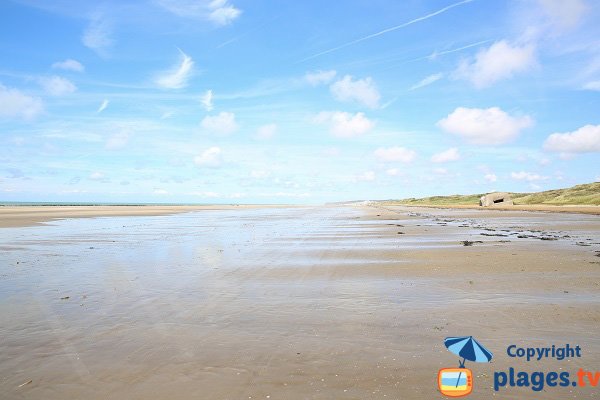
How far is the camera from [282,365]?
5129 mm

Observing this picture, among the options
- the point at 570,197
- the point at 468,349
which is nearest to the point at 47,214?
the point at 468,349

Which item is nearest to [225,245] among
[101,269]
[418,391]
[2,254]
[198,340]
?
[101,269]

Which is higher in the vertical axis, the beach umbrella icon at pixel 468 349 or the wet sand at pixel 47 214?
the wet sand at pixel 47 214

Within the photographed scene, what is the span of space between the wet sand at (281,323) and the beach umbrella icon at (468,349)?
0.14 metres

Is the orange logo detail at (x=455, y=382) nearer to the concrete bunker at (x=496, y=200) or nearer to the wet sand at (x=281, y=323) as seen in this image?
the wet sand at (x=281, y=323)

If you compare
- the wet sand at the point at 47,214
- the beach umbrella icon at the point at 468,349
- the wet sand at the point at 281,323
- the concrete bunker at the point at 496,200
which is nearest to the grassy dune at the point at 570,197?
the concrete bunker at the point at 496,200

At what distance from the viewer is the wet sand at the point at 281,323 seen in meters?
4.67

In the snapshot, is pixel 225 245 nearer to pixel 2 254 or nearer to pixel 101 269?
pixel 101 269

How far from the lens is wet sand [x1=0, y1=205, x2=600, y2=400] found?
184 inches

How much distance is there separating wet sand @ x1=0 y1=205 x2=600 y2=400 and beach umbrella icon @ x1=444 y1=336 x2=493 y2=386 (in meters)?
0.14

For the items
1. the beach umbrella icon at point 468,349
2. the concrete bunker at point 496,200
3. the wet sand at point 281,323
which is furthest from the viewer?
the concrete bunker at point 496,200

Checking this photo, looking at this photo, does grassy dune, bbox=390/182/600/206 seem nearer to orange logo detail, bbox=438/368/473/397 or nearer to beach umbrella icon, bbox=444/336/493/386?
beach umbrella icon, bbox=444/336/493/386

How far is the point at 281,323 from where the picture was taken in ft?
22.6

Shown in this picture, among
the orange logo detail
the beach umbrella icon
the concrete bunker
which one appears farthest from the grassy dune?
the orange logo detail
